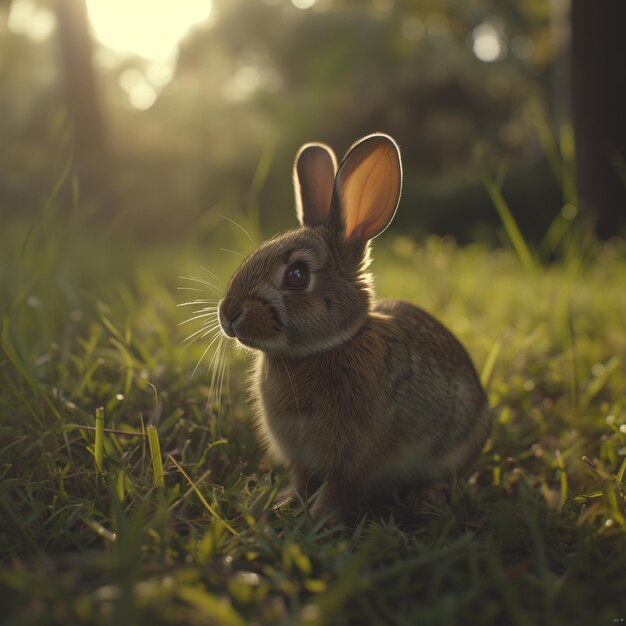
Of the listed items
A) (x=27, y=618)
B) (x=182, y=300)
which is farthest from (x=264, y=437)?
(x=182, y=300)

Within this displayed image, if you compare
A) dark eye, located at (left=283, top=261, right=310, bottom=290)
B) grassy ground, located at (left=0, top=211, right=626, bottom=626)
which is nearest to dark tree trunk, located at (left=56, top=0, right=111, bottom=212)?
grassy ground, located at (left=0, top=211, right=626, bottom=626)

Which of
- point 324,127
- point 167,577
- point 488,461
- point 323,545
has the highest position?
point 324,127

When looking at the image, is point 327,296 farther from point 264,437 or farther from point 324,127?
point 324,127

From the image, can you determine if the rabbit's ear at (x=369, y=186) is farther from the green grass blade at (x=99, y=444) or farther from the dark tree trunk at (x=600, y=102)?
the dark tree trunk at (x=600, y=102)

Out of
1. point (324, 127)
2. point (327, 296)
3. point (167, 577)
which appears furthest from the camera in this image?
point (324, 127)

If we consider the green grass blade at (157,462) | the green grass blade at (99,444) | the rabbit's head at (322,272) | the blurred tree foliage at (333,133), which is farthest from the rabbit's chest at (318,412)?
the blurred tree foliage at (333,133)

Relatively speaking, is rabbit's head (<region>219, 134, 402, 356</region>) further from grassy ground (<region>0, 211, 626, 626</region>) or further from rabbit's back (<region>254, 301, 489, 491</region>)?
grassy ground (<region>0, 211, 626, 626</region>)

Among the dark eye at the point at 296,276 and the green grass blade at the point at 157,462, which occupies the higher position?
the dark eye at the point at 296,276
